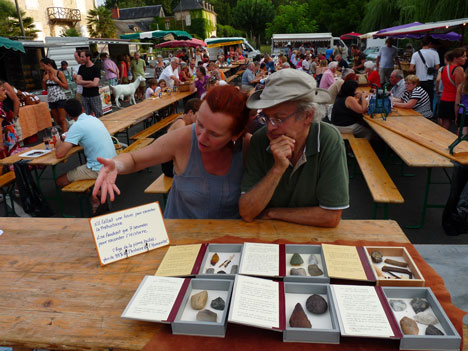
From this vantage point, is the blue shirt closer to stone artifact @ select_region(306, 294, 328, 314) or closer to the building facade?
stone artifact @ select_region(306, 294, 328, 314)

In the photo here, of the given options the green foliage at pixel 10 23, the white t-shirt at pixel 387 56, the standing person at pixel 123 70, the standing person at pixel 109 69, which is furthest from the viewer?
the green foliage at pixel 10 23

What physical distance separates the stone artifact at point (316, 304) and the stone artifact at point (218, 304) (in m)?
0.30

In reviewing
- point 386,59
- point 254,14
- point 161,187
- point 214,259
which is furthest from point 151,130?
point 254,14

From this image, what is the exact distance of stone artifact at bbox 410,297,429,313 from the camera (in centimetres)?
119

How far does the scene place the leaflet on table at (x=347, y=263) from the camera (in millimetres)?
1353

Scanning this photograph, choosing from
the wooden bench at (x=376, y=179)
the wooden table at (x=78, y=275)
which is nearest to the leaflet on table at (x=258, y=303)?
the wooden table at (x=78, y=275)

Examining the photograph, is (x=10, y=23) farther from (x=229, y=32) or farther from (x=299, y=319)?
(x=229, y=32)

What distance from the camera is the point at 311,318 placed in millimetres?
1184

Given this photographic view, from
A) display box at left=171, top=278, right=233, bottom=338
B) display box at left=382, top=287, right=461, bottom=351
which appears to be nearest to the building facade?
display box at left=171, top=278, right=233, bottom=338

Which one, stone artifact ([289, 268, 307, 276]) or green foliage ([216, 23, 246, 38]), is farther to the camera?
green foliage ([216, 23, 246, 38])

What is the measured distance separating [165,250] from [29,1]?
36.3 meters

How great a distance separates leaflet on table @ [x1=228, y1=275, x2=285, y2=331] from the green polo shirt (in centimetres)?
64

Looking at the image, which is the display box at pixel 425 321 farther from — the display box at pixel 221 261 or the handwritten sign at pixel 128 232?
the handwritten sign at pixel 128 232

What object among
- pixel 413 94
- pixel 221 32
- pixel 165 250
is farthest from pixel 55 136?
pixel 221 32
